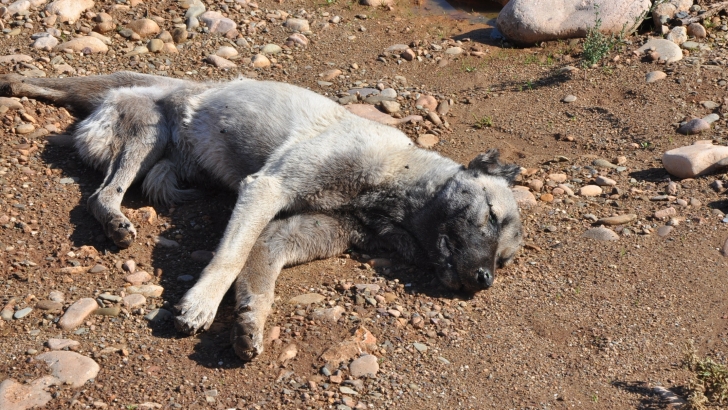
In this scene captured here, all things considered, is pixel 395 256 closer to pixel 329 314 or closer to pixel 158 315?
pixel 329 314

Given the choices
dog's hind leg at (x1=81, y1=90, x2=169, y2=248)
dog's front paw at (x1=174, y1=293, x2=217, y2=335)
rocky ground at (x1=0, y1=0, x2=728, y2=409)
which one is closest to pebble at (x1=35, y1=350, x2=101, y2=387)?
rocky ground at (x1=0, y1=0, x2=728, y2=409)

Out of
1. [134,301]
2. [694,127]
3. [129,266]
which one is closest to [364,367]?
[134,301]

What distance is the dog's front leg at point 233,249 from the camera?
5.07 metres

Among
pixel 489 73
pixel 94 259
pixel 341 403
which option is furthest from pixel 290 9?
pixel 341 403

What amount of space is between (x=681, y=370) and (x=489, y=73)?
452cm

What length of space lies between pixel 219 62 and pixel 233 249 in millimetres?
3384

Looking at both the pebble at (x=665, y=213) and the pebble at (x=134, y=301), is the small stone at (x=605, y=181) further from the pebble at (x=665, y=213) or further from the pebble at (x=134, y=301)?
the pebble at (x=134, y=301)

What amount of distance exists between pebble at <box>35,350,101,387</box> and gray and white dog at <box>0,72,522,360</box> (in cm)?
60

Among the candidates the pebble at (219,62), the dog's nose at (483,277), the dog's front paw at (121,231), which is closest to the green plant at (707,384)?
the dog's nose at (483,277)

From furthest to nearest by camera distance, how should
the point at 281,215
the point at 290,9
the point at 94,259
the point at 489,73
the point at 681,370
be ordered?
the point at 290,9 < the point at 489,73 < the point at 281,215 < the point at 94,259 < the point at 681,370

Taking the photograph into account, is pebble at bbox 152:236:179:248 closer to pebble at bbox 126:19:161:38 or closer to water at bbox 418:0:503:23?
pebble at bbox 126:19:161:38

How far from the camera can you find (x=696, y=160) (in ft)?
22.4

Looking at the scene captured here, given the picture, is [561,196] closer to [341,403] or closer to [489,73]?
[489,73]

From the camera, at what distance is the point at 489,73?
8.81 m
